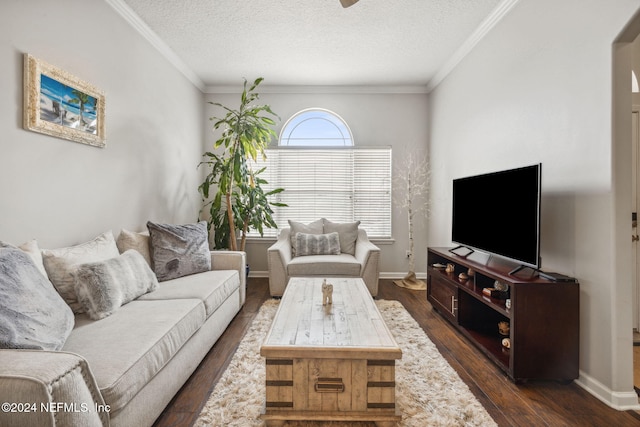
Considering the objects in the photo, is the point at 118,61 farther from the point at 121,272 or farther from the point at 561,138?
the point at 561,138

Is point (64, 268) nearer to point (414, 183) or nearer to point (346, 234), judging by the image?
point (346, 234)

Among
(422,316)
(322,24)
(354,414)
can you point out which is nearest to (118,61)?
(322,24)

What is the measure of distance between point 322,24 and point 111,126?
2148 mm

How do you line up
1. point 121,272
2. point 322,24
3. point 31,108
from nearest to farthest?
point 31,108 → point 121,272 → point 322,24

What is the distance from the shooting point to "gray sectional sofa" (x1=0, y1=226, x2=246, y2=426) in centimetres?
99

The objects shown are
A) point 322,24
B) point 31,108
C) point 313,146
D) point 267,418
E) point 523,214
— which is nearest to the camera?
point 267,418

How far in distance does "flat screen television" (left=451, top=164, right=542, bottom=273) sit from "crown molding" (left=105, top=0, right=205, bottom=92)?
3462 millimetres

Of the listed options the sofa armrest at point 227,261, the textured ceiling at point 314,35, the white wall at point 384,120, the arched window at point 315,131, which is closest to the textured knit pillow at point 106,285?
the sofa armrest at point 227,261

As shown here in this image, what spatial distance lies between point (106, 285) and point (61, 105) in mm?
1293

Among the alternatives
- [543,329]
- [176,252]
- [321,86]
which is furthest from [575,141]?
[321,86]

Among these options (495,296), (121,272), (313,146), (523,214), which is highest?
(313,146)

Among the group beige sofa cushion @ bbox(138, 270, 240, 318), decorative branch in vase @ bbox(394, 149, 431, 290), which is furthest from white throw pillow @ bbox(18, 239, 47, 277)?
decorative branch in vase @ bbox(394, 149, 431, 290)

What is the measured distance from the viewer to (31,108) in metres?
1.95

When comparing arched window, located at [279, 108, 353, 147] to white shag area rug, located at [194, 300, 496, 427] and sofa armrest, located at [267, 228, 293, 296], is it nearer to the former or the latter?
sofa armrest, located at [267, 228, 293, 296]
